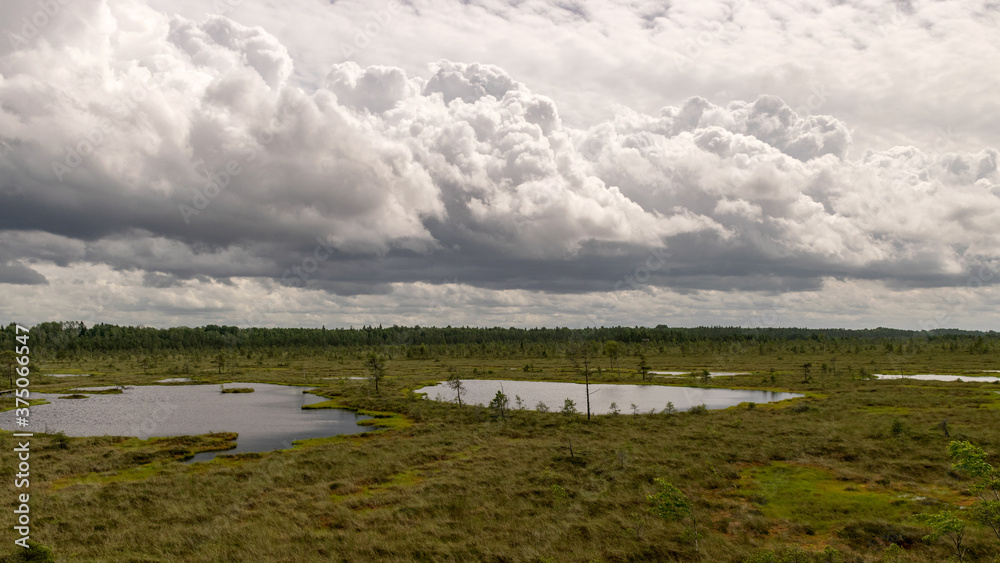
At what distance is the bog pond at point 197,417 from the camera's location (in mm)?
68938

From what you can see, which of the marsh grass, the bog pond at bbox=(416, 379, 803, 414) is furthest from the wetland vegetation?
the bog pond at bbox=(416, 379, 803, 414)

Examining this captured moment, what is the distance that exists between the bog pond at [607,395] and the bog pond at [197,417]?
84.8ft

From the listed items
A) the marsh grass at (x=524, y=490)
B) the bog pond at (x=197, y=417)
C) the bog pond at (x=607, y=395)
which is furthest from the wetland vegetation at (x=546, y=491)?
the bog pond at (x=607, y=395)

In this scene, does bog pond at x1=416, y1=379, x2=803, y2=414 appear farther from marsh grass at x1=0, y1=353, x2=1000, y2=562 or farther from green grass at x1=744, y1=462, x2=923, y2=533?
green grass at x1=744, y1=462, x2=923, y2=533

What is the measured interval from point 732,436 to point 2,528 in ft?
192

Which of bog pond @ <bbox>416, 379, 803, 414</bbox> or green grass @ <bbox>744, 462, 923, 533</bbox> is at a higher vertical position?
green grass @ <bbox>744, 462, 923, 533</bbox>

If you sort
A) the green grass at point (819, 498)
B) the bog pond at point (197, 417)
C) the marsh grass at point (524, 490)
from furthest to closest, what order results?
the bog pond at point (197, 417)
the green grass at point (819, 498)
the marsh grass at point (524, 490)

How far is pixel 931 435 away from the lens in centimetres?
5059

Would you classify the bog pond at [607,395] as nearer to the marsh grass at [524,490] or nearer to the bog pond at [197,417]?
the marsh grass at [524,490]

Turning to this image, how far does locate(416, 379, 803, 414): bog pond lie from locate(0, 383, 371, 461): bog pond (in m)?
25.8

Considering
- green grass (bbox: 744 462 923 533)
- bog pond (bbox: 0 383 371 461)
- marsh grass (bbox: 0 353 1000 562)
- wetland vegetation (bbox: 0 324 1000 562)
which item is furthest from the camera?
bog pond (bbox: 0 383 371 461)

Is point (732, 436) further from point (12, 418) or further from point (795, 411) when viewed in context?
point (12, 418)

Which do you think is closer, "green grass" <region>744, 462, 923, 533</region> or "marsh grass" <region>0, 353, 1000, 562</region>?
"marsh grass" <region>0, 353, 1000, 562</region>

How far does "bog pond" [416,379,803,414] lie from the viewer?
305 ft
